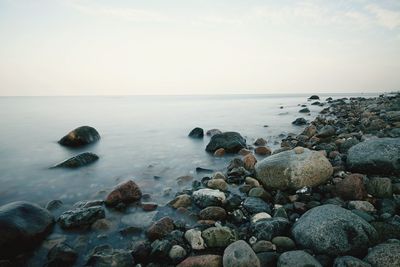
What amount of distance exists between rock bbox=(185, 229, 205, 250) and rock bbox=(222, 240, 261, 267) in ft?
2.05

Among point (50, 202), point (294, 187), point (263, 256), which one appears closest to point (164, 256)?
point (263, 256)

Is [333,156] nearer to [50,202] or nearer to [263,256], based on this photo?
[263,256]

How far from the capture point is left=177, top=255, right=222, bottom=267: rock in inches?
117

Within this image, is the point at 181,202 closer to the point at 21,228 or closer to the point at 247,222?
the point at 247,222

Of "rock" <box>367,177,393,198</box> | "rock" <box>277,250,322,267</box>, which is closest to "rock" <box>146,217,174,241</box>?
"rock" <box>277,250,322,267</box>

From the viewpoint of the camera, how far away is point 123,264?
10.5 feet

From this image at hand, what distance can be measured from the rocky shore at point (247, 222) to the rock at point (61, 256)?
12mm

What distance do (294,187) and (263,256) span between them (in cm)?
216

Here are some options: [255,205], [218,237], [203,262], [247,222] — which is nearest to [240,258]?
[203,262]

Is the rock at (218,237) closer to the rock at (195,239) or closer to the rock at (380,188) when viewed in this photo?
the rock at (195,239)

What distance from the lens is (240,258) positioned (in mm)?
2838

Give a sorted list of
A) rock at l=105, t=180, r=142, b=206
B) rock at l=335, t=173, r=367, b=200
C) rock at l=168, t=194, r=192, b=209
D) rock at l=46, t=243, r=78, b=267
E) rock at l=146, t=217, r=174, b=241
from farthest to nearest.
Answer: rock at l=105, t=180, r=142, b=206 → rock at l=168, t=194, r=192, b=209 → rock at l=335, t=173, r=367, b=200 → rock at l=146, t=217, r=174, b=241 → rock at l=46, t=243, r=78, b=267

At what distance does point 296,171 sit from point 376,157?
1.65 meters

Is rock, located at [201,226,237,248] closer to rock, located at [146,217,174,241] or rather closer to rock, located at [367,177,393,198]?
rock, located at [146,217,174,241]
